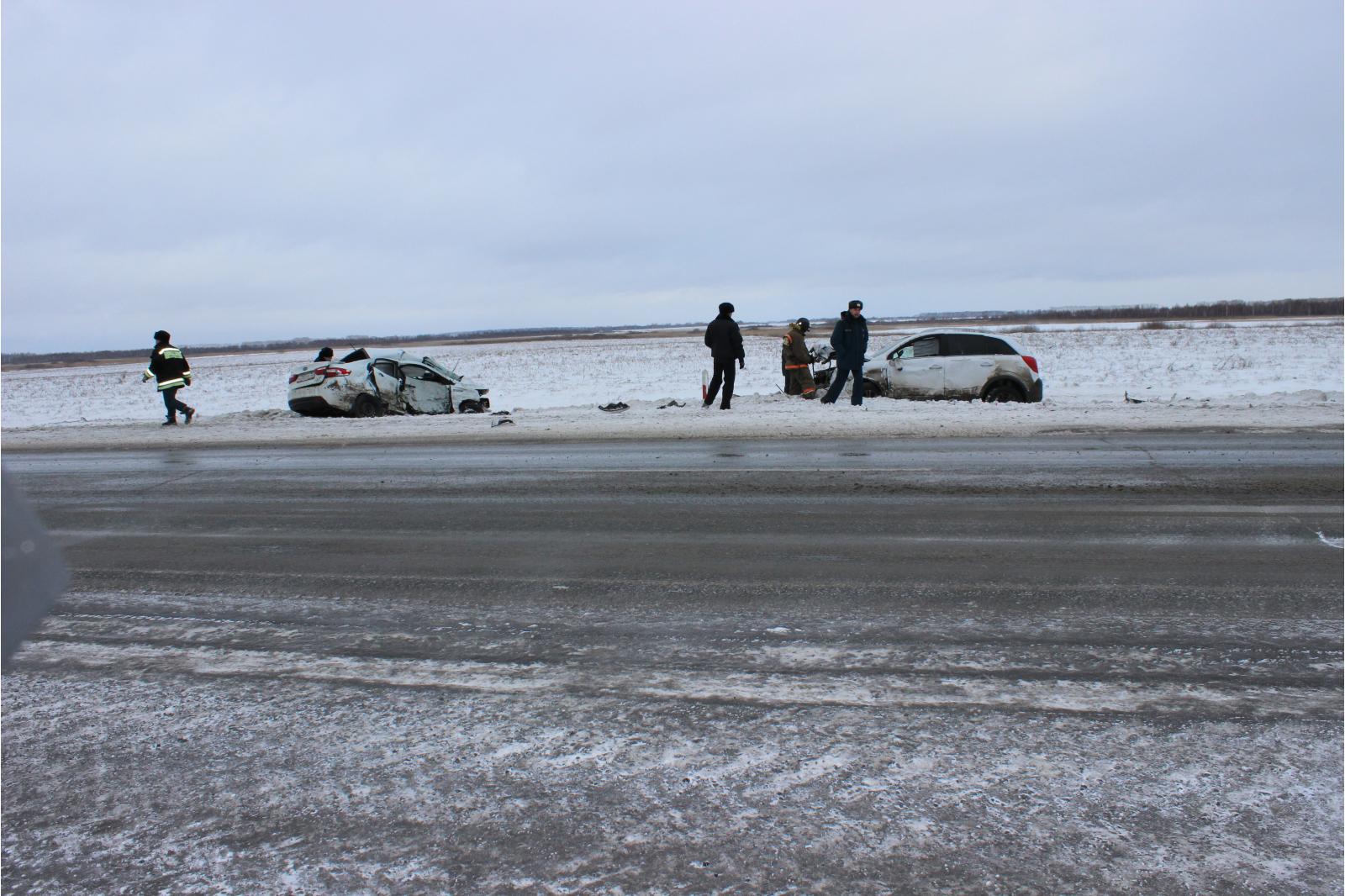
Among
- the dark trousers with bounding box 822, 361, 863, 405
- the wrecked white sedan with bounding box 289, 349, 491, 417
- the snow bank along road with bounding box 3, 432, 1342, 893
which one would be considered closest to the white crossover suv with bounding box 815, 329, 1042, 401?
the dark trousers with bounding box 822, 361, 863, 405

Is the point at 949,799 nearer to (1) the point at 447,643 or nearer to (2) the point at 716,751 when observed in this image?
(2) the point at 716,751

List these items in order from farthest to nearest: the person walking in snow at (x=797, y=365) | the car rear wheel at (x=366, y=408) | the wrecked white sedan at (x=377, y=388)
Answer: the person walking in snow at (x=797, y=365) → the car rear wheel at (x=366, y=408) → the wrecked white sedan at (x=377, y=388)

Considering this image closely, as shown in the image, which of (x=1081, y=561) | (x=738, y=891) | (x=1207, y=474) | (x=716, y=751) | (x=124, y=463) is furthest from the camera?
(x=124, y=463)

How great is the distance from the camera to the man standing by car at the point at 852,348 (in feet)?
49.1

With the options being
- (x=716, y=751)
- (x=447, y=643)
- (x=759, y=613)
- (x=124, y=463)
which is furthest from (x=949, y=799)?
(x=124, y=463)

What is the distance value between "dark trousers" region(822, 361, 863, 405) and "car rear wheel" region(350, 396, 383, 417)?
27.4 ft

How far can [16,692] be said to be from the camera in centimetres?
381

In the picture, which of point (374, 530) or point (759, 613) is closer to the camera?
point (759, 613)

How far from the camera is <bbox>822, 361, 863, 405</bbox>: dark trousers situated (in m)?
15.2

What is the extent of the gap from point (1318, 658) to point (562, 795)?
324cm

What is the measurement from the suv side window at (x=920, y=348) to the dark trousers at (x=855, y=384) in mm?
1173

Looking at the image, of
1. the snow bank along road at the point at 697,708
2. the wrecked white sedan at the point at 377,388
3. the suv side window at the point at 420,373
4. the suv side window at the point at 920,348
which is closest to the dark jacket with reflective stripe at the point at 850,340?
the suv side window at the point at 920,348

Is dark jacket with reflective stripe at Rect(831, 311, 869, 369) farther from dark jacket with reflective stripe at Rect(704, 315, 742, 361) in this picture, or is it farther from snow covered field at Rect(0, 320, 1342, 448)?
dark jacket with reflective stripe at Rect(704, 315, 742, 361)

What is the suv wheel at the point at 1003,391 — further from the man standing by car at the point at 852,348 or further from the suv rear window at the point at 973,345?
the man standing by car at the point at 852,348
